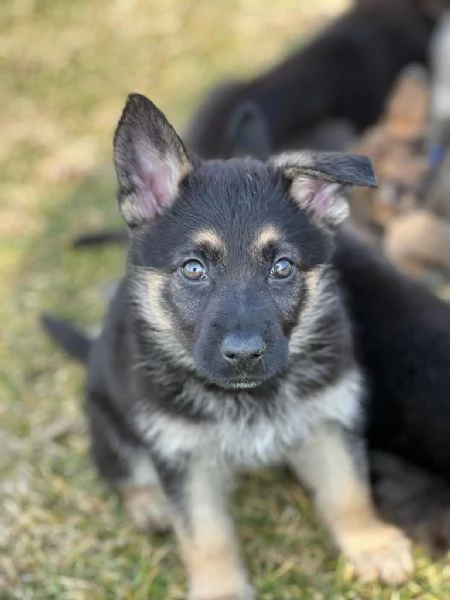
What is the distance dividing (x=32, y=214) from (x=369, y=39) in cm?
335

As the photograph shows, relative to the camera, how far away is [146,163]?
3314 millimetres

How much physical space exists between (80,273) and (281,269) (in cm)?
311

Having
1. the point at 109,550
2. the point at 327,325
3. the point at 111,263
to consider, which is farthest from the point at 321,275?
the point at 111,263

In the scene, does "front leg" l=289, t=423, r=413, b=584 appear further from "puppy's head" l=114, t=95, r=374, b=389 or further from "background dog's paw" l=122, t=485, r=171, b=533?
"background dog's paw" l=122, t=485, r=171, b=533

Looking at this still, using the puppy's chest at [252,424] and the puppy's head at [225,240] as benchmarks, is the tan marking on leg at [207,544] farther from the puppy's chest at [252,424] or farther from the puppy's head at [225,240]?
the puppy's head at [225,240]

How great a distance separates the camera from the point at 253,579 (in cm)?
373

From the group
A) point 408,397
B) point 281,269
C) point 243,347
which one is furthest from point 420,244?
point 243,347

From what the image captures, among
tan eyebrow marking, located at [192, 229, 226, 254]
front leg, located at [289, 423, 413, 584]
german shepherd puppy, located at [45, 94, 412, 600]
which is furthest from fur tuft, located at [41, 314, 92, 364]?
tan eyebrow marking, located at [192, 229, 226, 254]

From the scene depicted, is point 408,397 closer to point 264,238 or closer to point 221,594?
point 264,238

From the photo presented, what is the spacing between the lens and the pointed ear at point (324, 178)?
2.94 metres

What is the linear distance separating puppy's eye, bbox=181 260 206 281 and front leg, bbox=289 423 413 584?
Result: 2.95 feet

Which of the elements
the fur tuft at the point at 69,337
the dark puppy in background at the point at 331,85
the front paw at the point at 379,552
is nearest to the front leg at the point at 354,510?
the front paw at the point at 379,552

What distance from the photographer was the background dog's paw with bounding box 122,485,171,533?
157 inches

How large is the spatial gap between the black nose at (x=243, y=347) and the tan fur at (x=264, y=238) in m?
0.36
